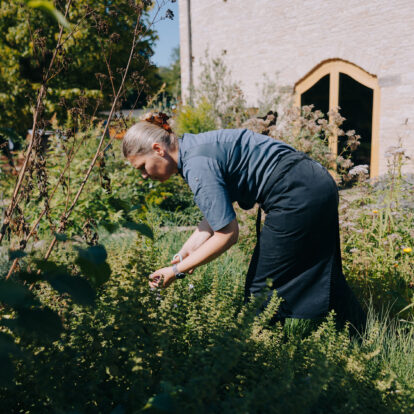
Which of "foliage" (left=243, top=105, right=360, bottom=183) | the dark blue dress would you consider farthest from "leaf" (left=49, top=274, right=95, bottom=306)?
"foliage" (left=243, top=105, right=360, bottom=183)

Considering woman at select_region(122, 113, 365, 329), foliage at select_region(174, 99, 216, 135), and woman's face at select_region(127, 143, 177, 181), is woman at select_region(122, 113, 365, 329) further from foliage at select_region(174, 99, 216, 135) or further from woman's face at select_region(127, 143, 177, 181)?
foliage at select_region(174, 99, 216, 135)

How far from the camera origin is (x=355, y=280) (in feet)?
11.5

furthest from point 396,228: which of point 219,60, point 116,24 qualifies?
point 116,24

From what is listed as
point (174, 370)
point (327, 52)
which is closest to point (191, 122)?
point (327, 52)

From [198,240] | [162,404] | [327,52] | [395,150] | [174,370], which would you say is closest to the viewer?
[162,404]

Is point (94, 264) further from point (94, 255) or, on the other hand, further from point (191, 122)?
point (191, 122)

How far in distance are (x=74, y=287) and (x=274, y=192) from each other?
144cm

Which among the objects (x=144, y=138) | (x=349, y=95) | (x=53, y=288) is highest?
(x=349, y=95)

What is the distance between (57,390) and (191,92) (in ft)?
32.8

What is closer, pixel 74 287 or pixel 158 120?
pixel 74 287

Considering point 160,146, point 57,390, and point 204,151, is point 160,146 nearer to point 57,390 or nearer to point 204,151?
point 204,151

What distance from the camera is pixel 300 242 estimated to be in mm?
2314

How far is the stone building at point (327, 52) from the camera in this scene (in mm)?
7125

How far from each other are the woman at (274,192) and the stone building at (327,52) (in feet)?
12.6
